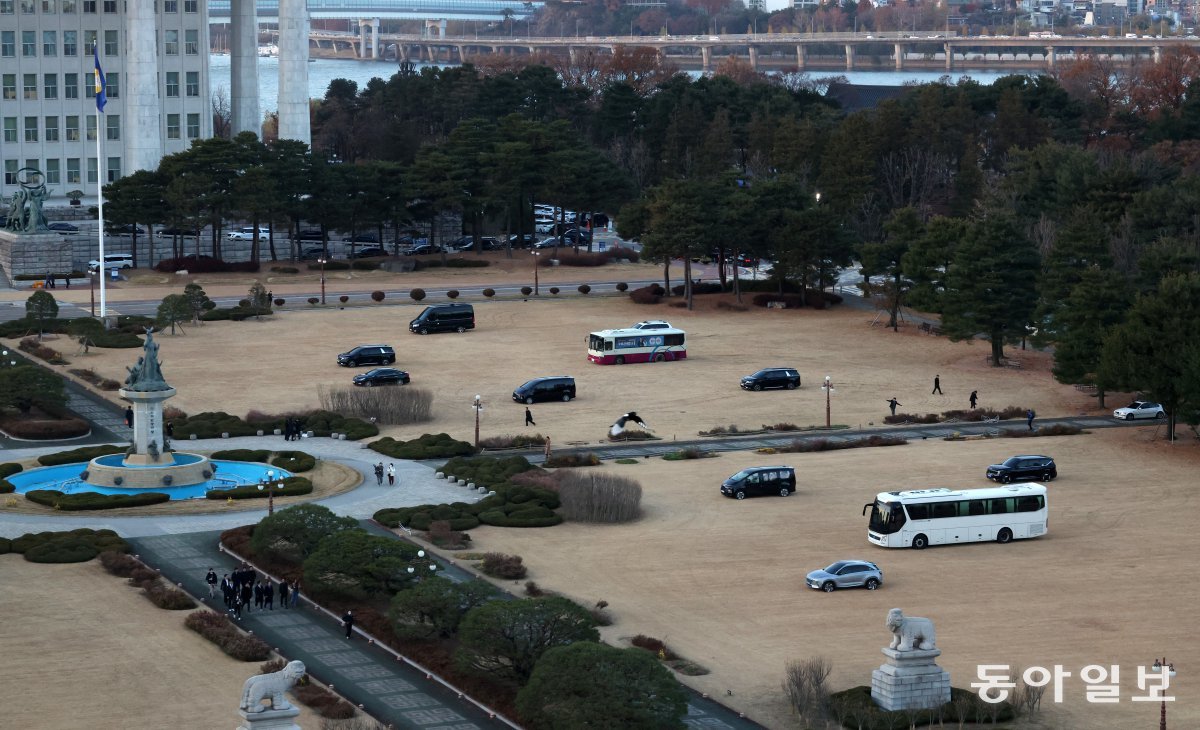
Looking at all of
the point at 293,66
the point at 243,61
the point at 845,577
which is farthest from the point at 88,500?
the point at 243,61

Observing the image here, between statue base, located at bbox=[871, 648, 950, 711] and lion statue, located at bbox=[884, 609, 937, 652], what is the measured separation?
13 cm

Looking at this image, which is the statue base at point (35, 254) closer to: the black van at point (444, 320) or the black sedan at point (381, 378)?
the black van at point (444, 320)

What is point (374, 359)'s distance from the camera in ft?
354

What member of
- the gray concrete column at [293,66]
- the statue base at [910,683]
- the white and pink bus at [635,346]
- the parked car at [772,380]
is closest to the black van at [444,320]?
the white and pink bus at [635,346]

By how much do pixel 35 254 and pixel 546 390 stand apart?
56992 millimetres

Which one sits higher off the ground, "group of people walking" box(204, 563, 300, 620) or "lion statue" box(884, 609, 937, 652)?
"lion statue" box(884, 609, 937, 652)

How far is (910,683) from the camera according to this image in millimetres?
50969

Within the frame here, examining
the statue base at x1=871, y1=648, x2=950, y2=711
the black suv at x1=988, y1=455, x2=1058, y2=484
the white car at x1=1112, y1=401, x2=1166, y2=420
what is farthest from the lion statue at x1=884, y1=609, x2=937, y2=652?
the white car at x1=1112, y1=401, x2=1166, y2=420

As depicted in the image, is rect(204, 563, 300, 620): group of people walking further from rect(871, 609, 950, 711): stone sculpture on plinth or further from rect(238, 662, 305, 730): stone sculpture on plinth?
rect(871, 609, 950, 711): stone sculpture on plinth

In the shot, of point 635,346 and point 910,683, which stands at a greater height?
point 635,346

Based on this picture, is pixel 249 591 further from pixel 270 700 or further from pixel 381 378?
pixel 381 378

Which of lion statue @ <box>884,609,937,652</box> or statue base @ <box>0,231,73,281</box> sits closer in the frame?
lion statue @ <box>884,609,937,652</box>

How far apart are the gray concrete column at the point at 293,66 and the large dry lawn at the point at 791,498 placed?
144 ft

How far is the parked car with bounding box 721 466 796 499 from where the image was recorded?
7675cm
